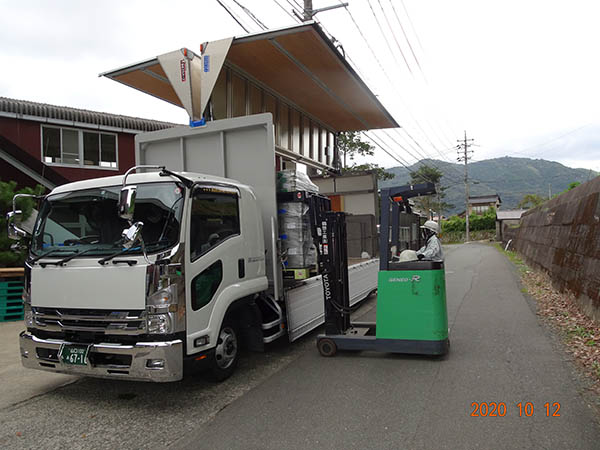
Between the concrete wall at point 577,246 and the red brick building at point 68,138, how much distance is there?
15222 millimetres

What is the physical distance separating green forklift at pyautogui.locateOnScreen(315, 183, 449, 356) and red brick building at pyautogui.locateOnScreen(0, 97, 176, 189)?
477 inches

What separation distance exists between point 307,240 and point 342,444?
10.6ft

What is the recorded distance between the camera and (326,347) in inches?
246

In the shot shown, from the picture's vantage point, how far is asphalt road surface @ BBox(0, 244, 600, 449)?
3.75 meters

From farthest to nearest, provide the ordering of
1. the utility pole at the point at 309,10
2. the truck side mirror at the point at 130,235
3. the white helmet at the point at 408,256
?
1. the utility pole at the point at 309,10
2. the white helmet at the point at 408,256
3. the truck side mirror at the point at 130,235

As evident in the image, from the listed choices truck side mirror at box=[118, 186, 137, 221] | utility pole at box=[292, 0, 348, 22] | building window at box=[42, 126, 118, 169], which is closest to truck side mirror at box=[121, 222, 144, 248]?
truck side mirror at box=[118, 186, 137, 221]

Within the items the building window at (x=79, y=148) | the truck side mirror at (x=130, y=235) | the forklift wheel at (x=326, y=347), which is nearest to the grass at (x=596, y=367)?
the forklift wheel at (x=326, y=347)

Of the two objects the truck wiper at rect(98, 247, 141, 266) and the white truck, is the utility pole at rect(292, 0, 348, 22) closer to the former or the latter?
the white truck

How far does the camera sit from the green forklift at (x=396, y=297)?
567cm

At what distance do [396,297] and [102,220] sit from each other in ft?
12.3

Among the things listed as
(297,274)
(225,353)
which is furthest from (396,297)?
(225,353)

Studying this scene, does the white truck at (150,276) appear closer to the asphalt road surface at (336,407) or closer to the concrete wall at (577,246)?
the asphalt road surface at (336,407)

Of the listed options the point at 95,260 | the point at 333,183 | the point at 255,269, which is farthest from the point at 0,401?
the point at 333,183

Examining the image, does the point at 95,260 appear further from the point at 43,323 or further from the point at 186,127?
the point at 186,127
